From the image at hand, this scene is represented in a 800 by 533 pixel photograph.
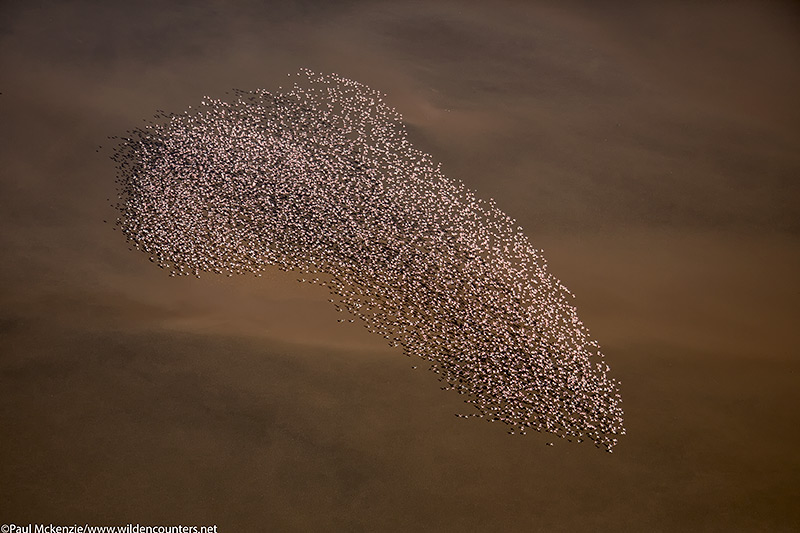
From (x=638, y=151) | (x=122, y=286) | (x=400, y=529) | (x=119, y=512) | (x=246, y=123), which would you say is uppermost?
(x=246, y=123)

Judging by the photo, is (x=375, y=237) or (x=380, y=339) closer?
(x=380, y=339)

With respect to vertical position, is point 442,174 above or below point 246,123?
below

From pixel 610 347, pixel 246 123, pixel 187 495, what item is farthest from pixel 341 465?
pixel 246 123

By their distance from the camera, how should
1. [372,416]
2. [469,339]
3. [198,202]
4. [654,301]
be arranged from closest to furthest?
1. [372,416]
2. [469,339]
3. [654,301]
4. [198,202]

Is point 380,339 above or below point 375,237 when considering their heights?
below

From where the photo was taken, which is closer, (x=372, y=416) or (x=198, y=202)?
(x=372, y=416)

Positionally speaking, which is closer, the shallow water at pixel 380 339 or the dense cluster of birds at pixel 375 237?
the shallow water at pixel 380 339

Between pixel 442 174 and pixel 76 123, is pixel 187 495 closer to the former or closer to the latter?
pixel 442 174

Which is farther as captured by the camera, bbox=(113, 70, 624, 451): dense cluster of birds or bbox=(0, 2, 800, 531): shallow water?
bbox=(113, 70, 624, 451): dense cluster of birds
